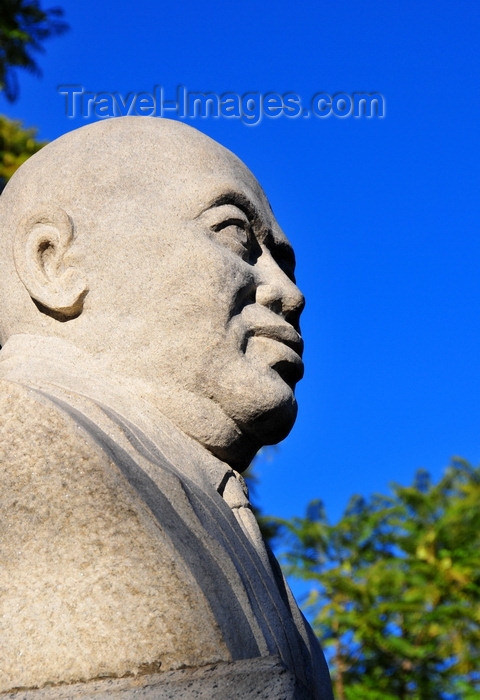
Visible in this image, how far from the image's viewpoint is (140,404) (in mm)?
3291

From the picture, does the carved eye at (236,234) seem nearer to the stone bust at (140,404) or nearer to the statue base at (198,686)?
the stone bust at (140,404)

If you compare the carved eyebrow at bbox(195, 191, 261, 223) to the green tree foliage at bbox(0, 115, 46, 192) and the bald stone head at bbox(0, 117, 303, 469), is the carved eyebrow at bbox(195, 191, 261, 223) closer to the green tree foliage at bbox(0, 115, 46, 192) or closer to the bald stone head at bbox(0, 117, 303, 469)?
the bald stone head at bbox(0, 117, 303, 469)

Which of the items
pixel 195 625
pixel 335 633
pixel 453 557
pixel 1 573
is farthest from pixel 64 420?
pixel 453 557

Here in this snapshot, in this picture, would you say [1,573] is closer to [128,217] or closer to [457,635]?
[128,217]

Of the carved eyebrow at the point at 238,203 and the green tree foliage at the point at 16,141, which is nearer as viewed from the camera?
the carved eyebrow at the point at 238,203

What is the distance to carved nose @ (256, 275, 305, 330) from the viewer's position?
12.2 ft

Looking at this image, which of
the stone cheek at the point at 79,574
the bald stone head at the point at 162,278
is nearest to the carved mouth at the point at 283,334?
the bald stone head at the point at 162,278

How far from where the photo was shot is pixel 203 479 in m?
3.18

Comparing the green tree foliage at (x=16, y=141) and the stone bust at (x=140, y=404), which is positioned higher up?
the green tree foliage at (x=16, y=141)

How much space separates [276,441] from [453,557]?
10827 millimetres

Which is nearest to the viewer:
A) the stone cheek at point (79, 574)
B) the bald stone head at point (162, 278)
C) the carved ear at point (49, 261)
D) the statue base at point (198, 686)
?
the statue base at point (198, 686)

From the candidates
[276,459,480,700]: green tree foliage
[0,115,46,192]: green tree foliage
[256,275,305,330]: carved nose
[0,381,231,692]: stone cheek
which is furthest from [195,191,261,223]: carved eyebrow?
[276,459,480,700]: green tree foliage

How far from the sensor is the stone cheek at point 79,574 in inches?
89.9

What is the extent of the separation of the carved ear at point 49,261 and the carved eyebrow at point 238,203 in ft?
1.74
